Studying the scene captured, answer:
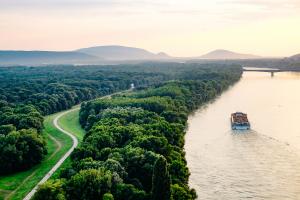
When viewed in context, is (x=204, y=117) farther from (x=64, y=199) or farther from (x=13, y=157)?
(x=64, y=199)

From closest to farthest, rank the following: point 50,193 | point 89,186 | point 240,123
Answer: point 50,193 < point 89,186 < point 240,123

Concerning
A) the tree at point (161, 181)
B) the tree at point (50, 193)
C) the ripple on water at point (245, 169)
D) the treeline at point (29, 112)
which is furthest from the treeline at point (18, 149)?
the tree at point (161, 181)

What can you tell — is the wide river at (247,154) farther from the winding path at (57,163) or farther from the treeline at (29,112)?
the treeline at (29,112)

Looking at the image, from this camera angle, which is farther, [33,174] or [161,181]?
[33,174]

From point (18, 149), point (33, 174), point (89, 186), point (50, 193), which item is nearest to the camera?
point (50, 193)

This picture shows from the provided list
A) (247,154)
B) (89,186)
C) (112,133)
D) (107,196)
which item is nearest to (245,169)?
(247,154)

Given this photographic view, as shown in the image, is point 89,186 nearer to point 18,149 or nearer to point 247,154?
point 18,149

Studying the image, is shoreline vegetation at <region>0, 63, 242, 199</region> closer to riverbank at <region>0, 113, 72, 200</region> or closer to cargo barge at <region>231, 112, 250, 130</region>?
riverbank at <region>0, 113, 72, 200</region>
